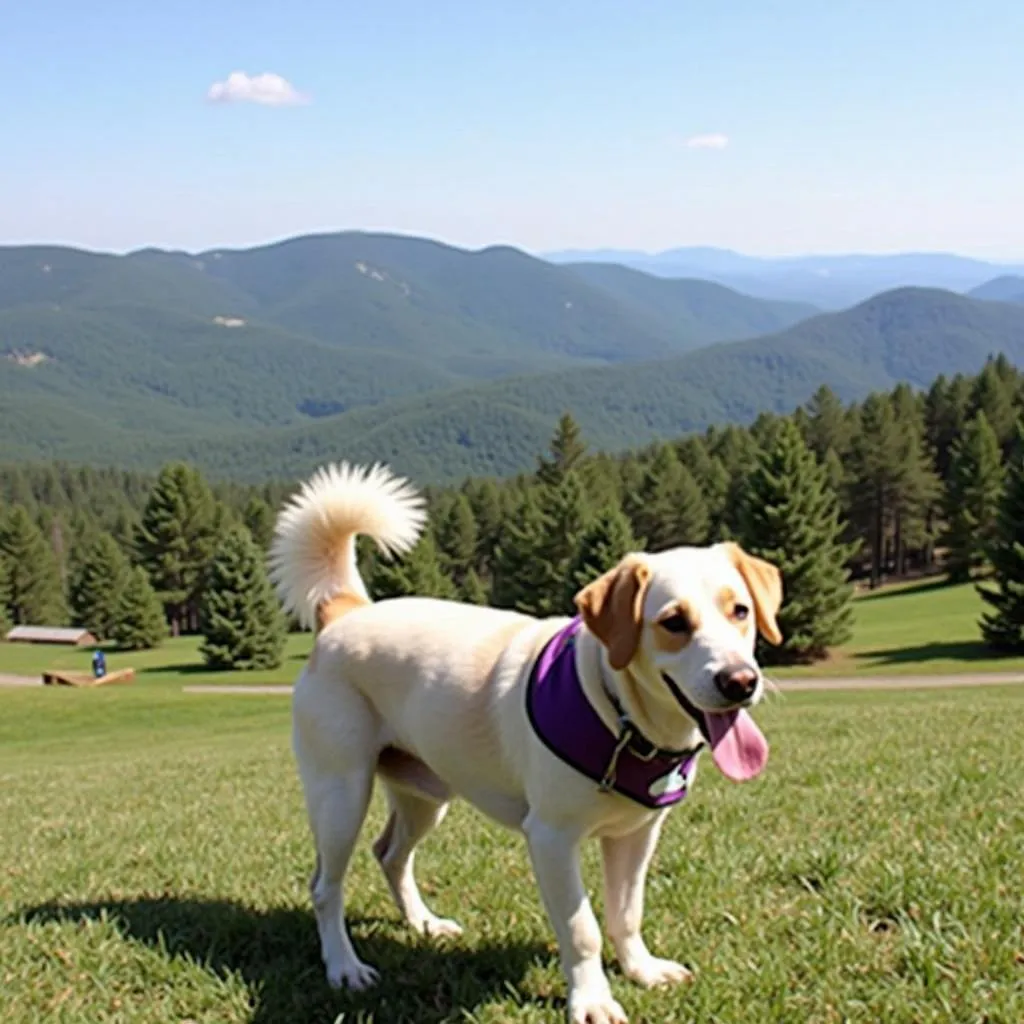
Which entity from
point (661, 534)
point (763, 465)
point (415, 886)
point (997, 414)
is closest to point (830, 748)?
point (415, 886)

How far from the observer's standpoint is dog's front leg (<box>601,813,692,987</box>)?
4191mm

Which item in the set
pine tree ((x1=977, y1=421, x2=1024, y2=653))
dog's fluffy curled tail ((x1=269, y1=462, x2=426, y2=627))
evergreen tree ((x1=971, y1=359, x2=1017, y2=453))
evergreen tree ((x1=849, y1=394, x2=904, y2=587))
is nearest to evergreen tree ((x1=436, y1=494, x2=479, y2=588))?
evergreen tree ((x1=849, y1=394, x2=904, y2=587))

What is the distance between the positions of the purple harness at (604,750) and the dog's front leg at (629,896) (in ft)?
0.85

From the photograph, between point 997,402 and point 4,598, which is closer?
point 997,402

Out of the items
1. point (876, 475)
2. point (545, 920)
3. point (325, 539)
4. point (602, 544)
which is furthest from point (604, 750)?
point (876, 475)

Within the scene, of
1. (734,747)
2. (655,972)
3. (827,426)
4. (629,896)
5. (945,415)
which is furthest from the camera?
(827,426)

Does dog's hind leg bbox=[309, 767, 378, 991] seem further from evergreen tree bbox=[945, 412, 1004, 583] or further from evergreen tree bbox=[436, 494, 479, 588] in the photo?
evergreen tree bbox=[436, 494, 479, 588]

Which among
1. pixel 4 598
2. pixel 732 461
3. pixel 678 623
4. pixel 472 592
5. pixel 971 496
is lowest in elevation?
pixel 4 598

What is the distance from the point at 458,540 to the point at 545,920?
78.7 m

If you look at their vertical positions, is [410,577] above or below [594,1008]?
below

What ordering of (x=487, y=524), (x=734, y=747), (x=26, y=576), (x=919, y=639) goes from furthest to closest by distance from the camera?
1. (x=26, y=576)
2. (x=487, y=524)
3. (x=919, y=639)
4. (x=734, y=747)

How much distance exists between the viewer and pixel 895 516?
246 feet

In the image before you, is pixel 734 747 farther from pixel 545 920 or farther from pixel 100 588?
pixel 100 588

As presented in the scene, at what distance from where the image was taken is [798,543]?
4562 cm
